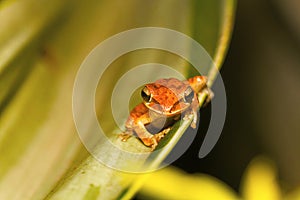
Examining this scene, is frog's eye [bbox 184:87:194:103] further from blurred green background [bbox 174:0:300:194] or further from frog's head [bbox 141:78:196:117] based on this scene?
blurred green background [bbox 174:0:300:194]

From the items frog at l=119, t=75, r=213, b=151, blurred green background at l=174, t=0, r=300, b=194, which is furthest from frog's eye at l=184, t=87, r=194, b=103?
blurred green background at l=174, t=0, r=300, b=194

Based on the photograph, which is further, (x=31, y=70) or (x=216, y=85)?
(x=216, y=85)

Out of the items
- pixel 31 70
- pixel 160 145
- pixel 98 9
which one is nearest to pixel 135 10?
pixel 98 9

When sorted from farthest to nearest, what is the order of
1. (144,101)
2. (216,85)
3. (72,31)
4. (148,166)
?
(216,85) → (72,31) → (144,101) → (148,166)

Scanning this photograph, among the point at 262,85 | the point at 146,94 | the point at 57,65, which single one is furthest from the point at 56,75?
the point at 262,85

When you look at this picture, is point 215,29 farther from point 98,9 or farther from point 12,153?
point 12,153

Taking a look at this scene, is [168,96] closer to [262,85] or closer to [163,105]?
[163,105]

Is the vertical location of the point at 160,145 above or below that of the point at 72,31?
below
